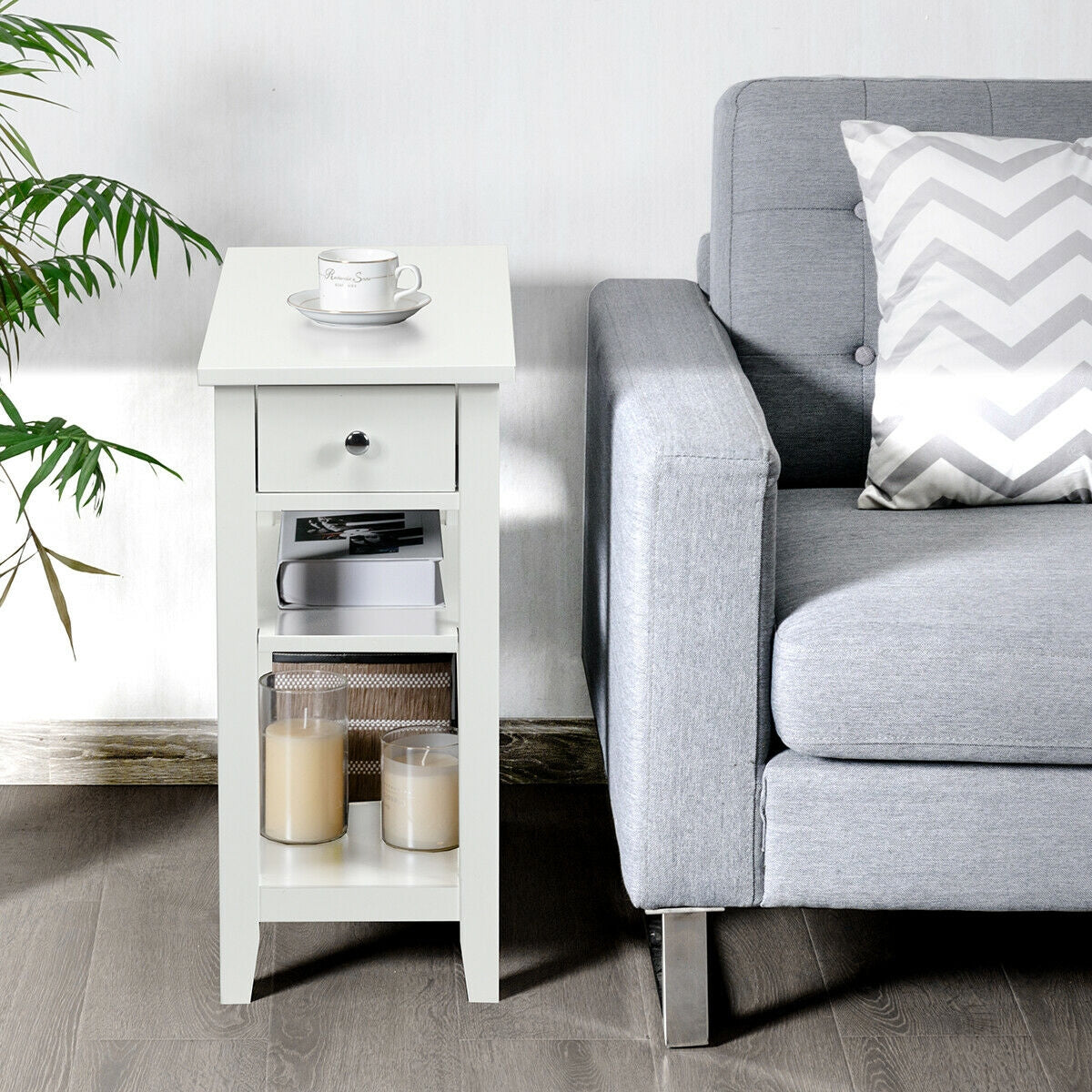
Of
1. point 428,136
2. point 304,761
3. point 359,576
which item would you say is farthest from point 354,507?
point 428,136

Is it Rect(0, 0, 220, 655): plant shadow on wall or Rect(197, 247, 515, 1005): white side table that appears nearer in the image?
Rect(197, 247, 515, 1005): white side table

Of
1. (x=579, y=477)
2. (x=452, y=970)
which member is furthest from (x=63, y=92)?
(x=452, y=970)

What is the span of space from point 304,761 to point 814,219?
2.84 feet

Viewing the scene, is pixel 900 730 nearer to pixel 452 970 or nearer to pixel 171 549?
pixel 452 970

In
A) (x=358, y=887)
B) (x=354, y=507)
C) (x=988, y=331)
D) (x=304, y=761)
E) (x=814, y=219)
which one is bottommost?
(x=358, y=887)

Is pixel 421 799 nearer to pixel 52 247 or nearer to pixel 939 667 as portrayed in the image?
pixel 939 667

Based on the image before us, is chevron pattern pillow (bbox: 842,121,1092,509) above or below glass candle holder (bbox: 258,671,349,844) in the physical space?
above

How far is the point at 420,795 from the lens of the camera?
145cm

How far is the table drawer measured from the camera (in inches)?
49.8

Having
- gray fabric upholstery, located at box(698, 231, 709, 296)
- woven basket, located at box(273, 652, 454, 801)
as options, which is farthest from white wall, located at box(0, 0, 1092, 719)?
woven basket, located at box(273, 652, 454, 801)

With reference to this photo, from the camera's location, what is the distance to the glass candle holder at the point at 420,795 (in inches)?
57.1

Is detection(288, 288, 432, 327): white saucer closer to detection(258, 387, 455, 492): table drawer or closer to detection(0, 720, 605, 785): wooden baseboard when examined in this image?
detection(258, 387, 455, 492): table drawer

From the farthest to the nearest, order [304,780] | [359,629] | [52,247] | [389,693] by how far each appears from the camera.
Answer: [52,247] → [389,693] → [304,780] → [359,629]

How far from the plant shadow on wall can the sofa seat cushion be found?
2.18 feet
